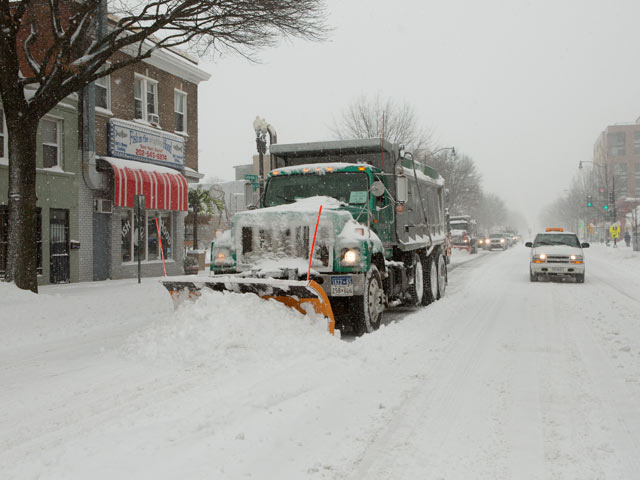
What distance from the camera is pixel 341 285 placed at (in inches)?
314

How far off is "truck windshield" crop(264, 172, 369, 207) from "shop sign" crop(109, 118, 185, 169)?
1121 centimetres

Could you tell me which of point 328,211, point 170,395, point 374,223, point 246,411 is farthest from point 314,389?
point 374,223

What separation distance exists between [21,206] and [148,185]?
27.9 ft

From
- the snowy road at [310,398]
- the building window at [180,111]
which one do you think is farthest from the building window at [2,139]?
the building window at [180,111]

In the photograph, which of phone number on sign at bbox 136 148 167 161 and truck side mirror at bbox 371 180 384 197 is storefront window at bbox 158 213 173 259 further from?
truck side mirror at bbox 371 180 384 197

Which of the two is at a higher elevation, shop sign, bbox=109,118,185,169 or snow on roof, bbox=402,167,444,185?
shop sign, bbox=109,118,185,169

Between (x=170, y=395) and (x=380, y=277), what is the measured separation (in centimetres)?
446

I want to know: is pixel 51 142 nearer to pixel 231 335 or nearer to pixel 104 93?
pixel 104 93

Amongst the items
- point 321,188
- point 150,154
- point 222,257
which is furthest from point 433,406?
point 150,154

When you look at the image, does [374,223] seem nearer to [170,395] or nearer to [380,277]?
[380,277]

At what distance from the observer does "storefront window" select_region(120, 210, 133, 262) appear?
67.1 feet

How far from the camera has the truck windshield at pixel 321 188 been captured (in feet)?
31.6

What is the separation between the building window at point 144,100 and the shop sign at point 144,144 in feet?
1.92

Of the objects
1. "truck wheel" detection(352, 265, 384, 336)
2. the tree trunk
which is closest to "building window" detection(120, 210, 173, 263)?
the tree trunk
